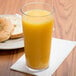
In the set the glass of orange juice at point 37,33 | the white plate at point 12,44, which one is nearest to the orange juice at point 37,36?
the glass of orange juice at point 37,33

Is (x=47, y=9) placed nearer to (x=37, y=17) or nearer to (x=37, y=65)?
(x=37, y=17)

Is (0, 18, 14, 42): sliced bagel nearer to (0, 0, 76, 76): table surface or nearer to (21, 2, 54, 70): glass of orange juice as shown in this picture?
(0, 0, 76, 76): table surface

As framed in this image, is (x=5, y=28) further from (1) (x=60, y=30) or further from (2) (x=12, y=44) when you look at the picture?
(1) (x=60, y=30)

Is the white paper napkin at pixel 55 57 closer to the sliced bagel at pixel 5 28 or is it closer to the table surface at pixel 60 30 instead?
the table surface at pixel 60 30

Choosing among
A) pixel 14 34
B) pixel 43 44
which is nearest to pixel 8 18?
pixel 14 34

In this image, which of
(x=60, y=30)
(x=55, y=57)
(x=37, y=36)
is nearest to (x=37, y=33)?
(x=37, y=36)

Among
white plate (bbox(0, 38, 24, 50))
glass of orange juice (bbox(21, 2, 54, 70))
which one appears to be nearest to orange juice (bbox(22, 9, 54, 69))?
glass of orange juice (bbox(21, 2, 54, 70))
